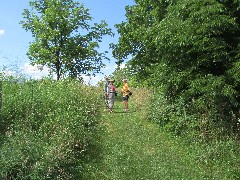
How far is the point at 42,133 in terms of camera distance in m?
9.30

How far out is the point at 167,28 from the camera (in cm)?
1101

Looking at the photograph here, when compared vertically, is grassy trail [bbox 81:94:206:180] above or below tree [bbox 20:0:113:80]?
below

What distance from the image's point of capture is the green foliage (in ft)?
23.3

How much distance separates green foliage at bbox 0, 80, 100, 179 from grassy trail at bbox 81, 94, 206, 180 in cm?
55

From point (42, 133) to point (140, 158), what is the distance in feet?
8.81

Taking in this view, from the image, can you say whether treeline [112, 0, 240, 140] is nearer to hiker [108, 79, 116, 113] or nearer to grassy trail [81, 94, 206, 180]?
grassy trail [81, 94, 206, 180]

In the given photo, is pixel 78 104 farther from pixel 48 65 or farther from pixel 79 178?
pixel 48 65

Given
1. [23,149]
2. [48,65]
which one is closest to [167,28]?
[23,149]

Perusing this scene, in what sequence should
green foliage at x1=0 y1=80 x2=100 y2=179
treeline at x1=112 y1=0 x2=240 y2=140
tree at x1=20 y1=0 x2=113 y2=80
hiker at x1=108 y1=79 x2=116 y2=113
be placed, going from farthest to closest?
1. tree at x1=20 y1=0 x2=113 y2=80
2. hiker at x1=108 y1=79 x2=116 y2=113
3. treeline at x1=112 y1=0 x2=240 y2=140
4. green foliage at x1=0 y1=80 x2=100 y2=179

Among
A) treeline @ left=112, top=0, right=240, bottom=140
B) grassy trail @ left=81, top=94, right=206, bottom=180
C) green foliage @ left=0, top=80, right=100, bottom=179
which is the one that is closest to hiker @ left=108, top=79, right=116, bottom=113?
green foliage @ left=0, top=80, right=100, bottom=179

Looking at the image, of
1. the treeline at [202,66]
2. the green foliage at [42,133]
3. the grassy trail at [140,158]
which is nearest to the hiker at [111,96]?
the green foliage at [42,133]

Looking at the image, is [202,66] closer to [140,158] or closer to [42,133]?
[140,158]

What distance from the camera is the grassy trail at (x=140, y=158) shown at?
27.7 ft

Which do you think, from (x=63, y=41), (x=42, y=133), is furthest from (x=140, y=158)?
(x=63, y=41)
